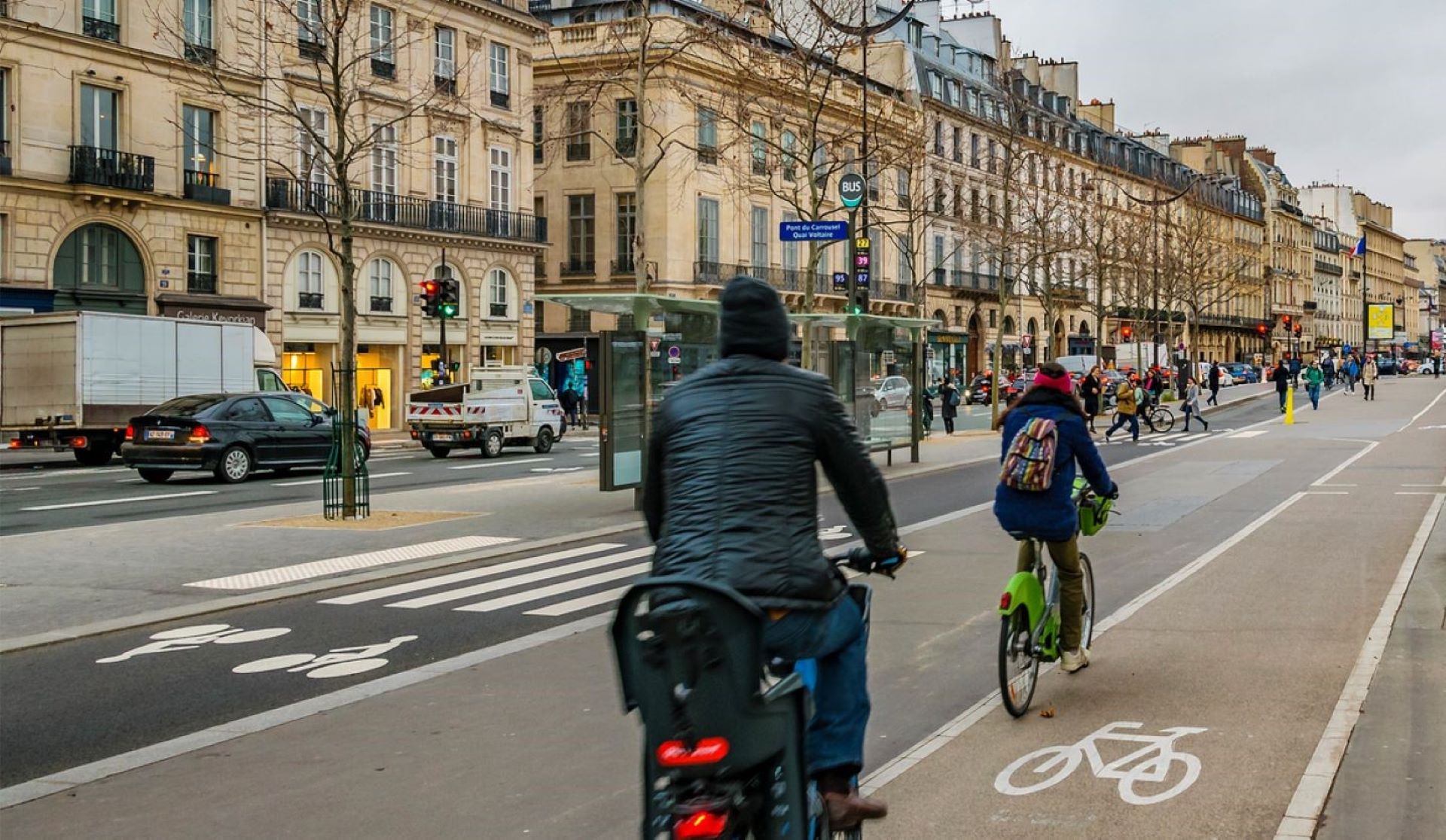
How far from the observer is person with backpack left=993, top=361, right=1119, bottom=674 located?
7074 mm

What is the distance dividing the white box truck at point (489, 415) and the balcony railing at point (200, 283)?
8123mm

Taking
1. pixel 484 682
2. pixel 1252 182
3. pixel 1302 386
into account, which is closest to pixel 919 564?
pixel 484 682

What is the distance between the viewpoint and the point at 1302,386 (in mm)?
73438

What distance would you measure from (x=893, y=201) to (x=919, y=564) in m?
51.4

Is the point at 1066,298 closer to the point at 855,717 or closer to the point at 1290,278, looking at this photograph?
the point at 1290,278

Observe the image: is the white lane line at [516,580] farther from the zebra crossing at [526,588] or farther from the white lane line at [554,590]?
Answer: the white lane line at [554,590]

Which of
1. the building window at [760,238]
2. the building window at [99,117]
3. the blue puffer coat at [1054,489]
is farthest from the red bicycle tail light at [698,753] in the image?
the building window at [760,238]

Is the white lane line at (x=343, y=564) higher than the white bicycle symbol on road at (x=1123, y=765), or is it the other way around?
the white lane line at (x=343, y=564)

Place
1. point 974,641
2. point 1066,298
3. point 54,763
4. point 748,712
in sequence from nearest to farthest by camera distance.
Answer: point 748,712 → point 54,763 → point 974,641 → point 1066,298

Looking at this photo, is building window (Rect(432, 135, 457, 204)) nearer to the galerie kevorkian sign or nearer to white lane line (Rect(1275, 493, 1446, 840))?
white lane line (Rect(1275, 493, 1446, 840))

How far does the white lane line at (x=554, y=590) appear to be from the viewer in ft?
34.6

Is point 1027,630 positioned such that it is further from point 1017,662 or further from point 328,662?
point 328,662

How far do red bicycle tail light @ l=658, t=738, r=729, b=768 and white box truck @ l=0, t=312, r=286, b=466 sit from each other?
27.5 meters

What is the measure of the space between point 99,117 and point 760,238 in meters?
27.4
